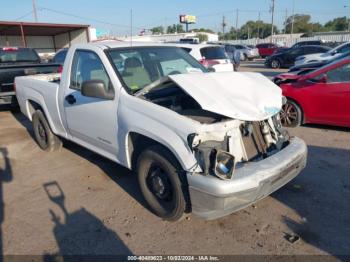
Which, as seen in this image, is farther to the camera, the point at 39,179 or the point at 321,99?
the point at 321,99

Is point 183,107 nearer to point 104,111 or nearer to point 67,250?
point 104,111

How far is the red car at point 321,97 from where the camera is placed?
6000mm

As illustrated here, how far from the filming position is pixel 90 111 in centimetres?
411

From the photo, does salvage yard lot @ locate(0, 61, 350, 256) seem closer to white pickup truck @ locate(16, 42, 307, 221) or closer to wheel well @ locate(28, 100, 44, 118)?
white pickup truck @ locate(16, 42, 307, 221)

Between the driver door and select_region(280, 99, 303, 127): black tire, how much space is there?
4.21m

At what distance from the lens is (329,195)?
393 cm

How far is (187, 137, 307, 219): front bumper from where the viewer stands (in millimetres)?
2768

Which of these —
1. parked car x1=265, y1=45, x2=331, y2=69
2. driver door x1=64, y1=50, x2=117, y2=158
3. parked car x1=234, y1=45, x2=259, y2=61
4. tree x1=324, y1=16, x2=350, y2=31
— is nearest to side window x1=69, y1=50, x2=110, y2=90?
driver door x1=64, y1=50, x2=117, y2=158

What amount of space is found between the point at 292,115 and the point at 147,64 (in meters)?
3.81

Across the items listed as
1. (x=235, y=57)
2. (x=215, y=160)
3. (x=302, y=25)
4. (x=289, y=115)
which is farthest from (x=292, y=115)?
(x=302, y=25)

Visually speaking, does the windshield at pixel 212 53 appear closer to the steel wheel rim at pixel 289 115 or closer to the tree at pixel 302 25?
the steel wheel rim at pixel 289 115

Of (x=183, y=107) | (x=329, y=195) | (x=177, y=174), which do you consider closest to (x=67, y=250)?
(x=177, y=174)

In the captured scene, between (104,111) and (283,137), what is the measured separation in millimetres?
2133

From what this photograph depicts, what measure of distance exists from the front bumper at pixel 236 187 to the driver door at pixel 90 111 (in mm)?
1414
